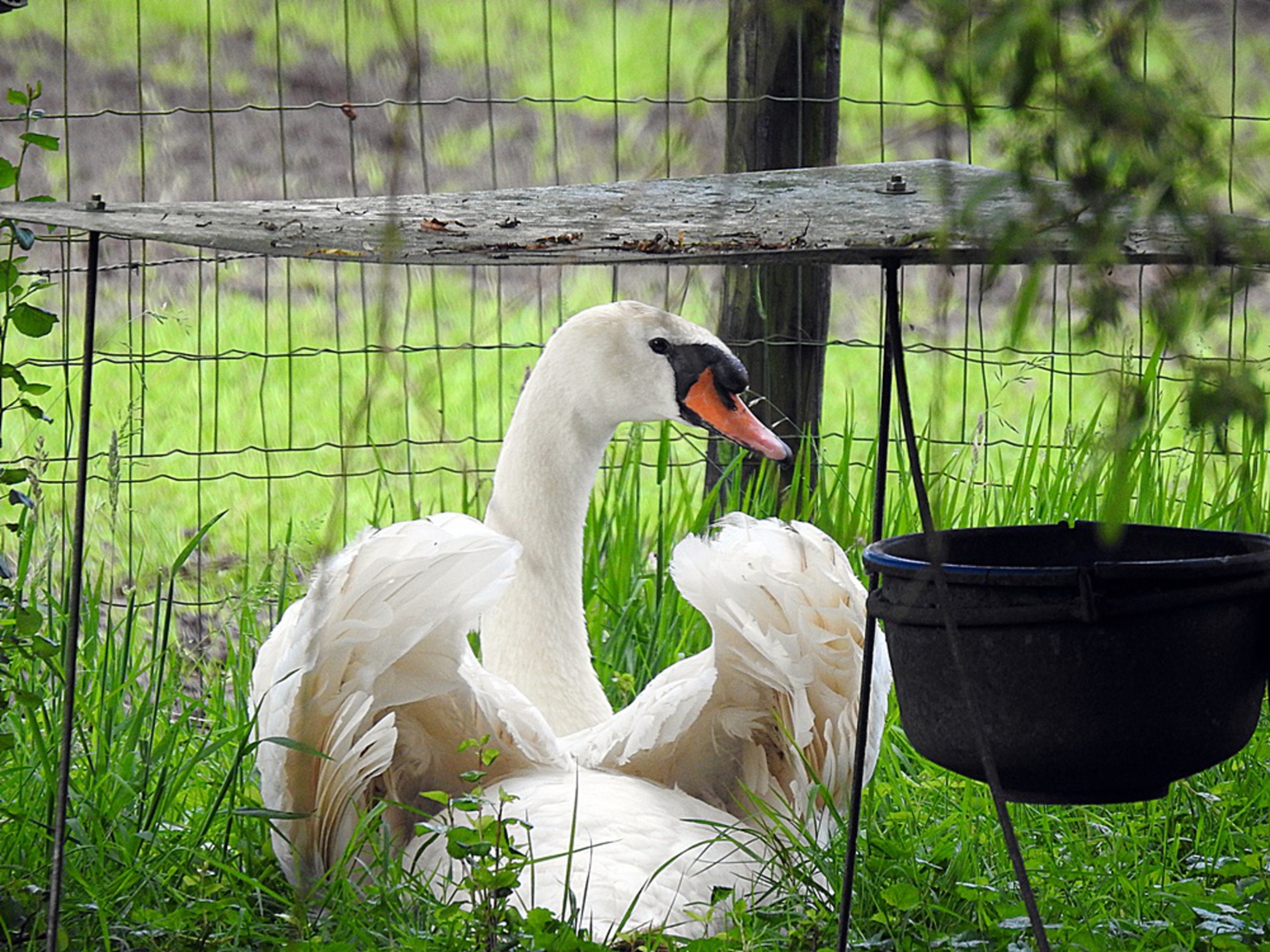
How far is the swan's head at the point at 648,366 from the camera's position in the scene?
310 centimetres

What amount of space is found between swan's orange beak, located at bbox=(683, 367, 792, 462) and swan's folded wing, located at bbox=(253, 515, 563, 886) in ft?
2.76

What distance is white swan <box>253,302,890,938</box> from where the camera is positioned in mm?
2293

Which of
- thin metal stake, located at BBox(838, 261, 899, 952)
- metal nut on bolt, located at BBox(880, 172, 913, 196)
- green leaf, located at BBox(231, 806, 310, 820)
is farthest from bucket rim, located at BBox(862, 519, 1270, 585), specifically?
green leaf, located at BBox(231, 806, 310, 820)

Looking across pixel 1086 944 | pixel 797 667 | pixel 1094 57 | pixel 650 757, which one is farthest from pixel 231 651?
pixel 1094 57

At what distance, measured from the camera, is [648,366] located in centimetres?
311

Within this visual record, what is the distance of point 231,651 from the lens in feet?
11.0

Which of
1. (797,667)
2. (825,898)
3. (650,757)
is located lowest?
(825,898)

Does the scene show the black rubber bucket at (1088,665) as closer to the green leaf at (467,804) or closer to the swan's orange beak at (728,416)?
the green leaf at (467,804)

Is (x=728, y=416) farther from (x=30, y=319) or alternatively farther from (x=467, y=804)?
(x=30, y=319)

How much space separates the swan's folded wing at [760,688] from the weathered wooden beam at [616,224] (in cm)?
68

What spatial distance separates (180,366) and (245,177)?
1.56 metres

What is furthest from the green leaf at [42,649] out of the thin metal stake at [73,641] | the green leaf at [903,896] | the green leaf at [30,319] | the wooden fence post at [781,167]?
the wooden fence post at [781,167]

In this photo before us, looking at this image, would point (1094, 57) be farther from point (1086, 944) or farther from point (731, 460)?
point (731, 460)

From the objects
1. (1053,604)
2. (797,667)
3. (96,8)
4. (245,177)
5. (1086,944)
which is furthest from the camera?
(245,177)
